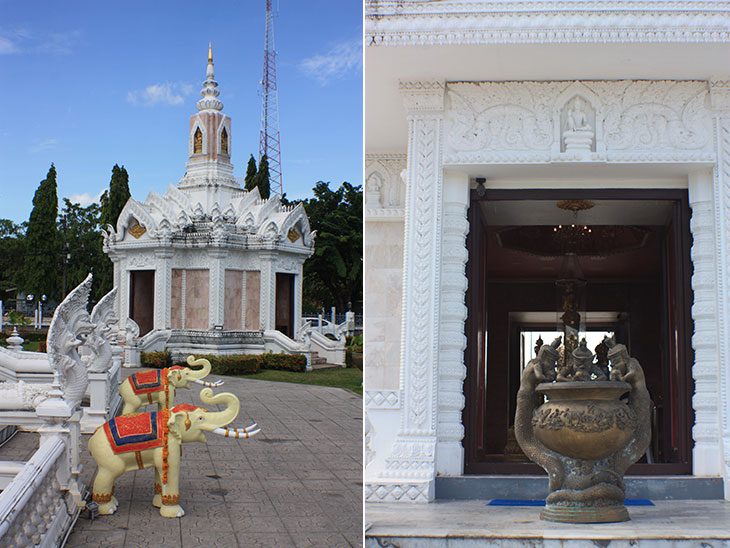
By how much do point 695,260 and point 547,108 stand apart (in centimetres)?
152

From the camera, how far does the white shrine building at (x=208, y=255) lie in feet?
58.5

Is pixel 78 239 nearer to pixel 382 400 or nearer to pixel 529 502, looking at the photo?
pixel 382 400

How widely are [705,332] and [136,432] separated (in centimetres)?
397

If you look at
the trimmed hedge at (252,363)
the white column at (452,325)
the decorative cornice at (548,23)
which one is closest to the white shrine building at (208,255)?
the trimmed hedge at (252,363)

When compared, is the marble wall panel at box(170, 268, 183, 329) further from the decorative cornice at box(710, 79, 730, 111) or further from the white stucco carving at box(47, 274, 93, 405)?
the decorative cornice at box(710, 79, 730, 111)

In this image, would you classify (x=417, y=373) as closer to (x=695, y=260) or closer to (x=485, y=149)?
(x=485, y=149)

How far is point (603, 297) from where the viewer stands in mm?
9469

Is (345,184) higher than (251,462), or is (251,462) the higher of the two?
(345,184)

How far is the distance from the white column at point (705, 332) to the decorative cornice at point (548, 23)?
1110 millimetres

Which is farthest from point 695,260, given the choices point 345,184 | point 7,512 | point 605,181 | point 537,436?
point 345,184

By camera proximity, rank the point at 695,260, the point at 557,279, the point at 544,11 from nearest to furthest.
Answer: the point at 544,11
the point at 695,260
the point at 557,279

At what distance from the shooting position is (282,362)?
1698 cm

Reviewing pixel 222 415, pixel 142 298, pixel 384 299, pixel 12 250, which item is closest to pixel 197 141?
pixel 142 298

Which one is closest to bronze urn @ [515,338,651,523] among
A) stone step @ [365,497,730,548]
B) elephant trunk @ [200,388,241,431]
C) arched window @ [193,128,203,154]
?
stone step @ [365,497,730,548]
